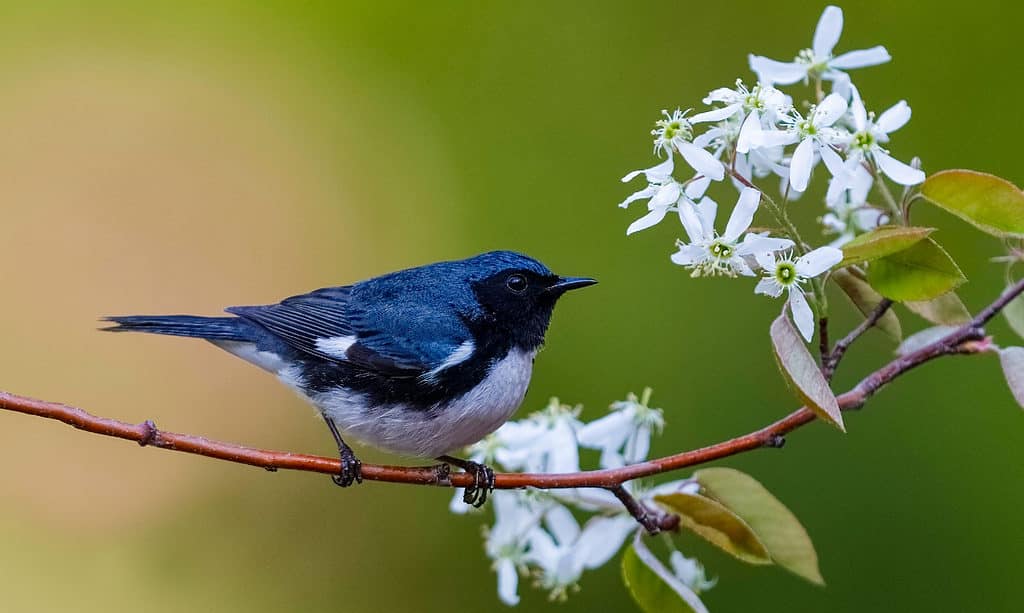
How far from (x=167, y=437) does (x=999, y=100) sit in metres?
3.21

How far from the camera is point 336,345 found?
2672 mm

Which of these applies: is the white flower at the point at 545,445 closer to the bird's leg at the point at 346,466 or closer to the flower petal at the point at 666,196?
the bird's leg at the point at 346,466

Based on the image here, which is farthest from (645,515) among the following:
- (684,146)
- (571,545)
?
(684,146)

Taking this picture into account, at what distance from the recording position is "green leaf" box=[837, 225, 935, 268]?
158cm

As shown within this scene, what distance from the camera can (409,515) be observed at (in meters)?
4.18

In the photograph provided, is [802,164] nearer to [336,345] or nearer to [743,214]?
[743,214]

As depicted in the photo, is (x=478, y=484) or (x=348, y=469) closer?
(x=348, y=469)

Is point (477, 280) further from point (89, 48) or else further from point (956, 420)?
point (89, 48)

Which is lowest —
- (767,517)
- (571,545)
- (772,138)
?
(571,545)

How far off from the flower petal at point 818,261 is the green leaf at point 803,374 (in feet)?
0.28

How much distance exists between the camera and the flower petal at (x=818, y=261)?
5.24 ft

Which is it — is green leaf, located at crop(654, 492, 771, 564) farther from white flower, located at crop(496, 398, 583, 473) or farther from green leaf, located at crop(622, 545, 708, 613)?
white flower, located at crop(496, 398, 583, 473)

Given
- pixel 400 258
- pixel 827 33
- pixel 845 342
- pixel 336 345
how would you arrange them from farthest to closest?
pixel 400 258 → pixel 336 345 → pixel 827 33 → pixel 845 342

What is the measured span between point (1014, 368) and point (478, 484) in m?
1.07
